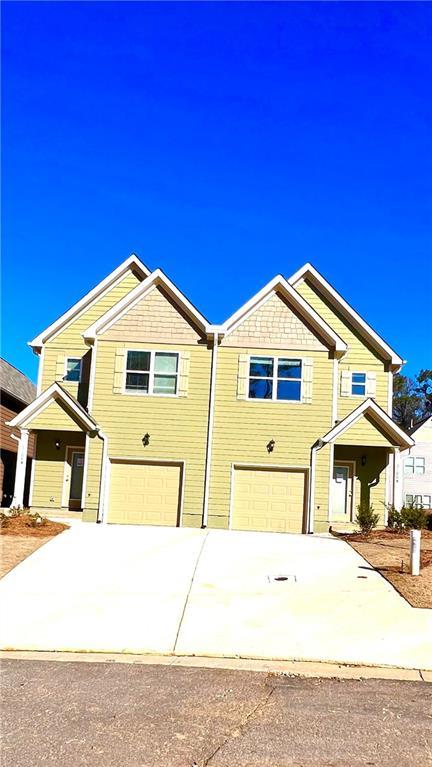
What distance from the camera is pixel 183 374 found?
18562mm

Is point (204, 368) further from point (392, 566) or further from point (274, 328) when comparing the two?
point (392, 566)

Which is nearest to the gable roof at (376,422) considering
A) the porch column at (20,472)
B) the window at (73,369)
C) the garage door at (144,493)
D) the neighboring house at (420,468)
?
the garage door at (144,493)

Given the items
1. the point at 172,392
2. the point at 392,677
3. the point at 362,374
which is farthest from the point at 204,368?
the point at 392,677

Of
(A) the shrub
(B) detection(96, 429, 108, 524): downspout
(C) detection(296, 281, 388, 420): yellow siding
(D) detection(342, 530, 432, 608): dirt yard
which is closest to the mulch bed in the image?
(B) detection(96, 429, 108, 524): downspout

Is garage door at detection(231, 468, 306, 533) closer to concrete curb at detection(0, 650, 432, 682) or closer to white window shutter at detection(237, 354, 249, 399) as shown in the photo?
white window shutter at detection(237, 354, 249, 399)

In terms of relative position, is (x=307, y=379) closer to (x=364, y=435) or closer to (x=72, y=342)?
(x=364, y=435)

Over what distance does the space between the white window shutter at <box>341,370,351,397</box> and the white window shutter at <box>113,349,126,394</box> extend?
767 cm

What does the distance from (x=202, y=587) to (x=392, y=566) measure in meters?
3.84

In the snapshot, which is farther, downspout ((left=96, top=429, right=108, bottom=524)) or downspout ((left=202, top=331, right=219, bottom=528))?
downspout ((left=202, top=331, right=219, bottom=528))

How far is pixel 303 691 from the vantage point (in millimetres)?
5633

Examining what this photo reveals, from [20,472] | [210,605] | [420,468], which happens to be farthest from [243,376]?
[420,468]

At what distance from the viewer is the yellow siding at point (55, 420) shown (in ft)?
58.6

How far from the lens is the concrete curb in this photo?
6195 millimetres

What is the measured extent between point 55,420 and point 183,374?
4.12 metres
